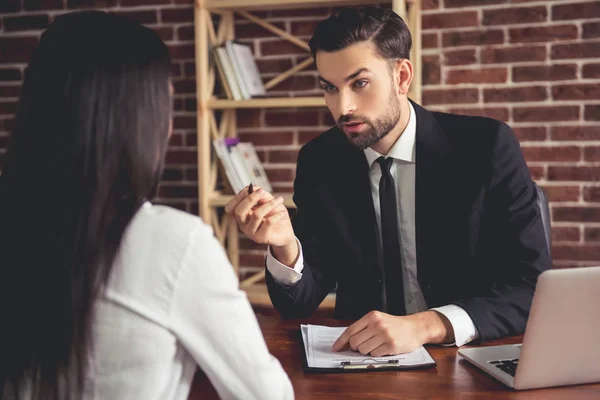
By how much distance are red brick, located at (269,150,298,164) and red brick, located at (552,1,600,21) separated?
1.17 meters

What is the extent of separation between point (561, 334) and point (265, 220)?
0.65m

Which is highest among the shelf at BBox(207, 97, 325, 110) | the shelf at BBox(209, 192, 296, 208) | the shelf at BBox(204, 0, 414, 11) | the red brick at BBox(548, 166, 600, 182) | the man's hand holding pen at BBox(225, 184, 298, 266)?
the shelf at BBox(204, 0, 414, 11)

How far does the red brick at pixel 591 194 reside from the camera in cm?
252

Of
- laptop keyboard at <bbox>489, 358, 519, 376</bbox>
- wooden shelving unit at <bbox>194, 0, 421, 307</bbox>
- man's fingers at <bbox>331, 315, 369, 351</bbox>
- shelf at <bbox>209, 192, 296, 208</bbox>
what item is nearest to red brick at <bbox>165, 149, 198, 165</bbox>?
wooden shelving unit at <bbox>194, 0, 421, 307</bbox>

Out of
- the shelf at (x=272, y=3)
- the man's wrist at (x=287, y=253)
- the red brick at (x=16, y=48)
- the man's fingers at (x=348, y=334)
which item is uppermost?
the shelf at (x=272, y=3)

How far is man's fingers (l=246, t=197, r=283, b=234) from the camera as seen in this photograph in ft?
4.37

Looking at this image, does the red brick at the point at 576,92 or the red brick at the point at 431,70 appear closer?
the red brick at the point at 576,92

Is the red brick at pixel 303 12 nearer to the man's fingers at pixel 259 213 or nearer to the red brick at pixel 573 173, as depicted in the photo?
the red brick at pixel 573 173

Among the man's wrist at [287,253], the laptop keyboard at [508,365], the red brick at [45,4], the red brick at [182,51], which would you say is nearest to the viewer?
the laptop keyboard at [508,365]

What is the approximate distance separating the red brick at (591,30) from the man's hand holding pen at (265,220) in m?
1.63

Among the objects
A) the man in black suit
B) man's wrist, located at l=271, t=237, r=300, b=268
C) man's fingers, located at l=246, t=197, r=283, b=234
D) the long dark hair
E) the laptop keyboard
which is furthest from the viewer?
the man in black suit

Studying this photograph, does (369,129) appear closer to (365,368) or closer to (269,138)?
(365,368)

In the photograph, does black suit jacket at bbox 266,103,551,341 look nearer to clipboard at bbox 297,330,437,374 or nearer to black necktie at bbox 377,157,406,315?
black necktie at bbox 377,157,406,315

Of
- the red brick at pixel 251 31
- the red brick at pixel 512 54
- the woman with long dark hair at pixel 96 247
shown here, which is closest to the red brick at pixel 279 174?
the red brick at pixel 251 31
